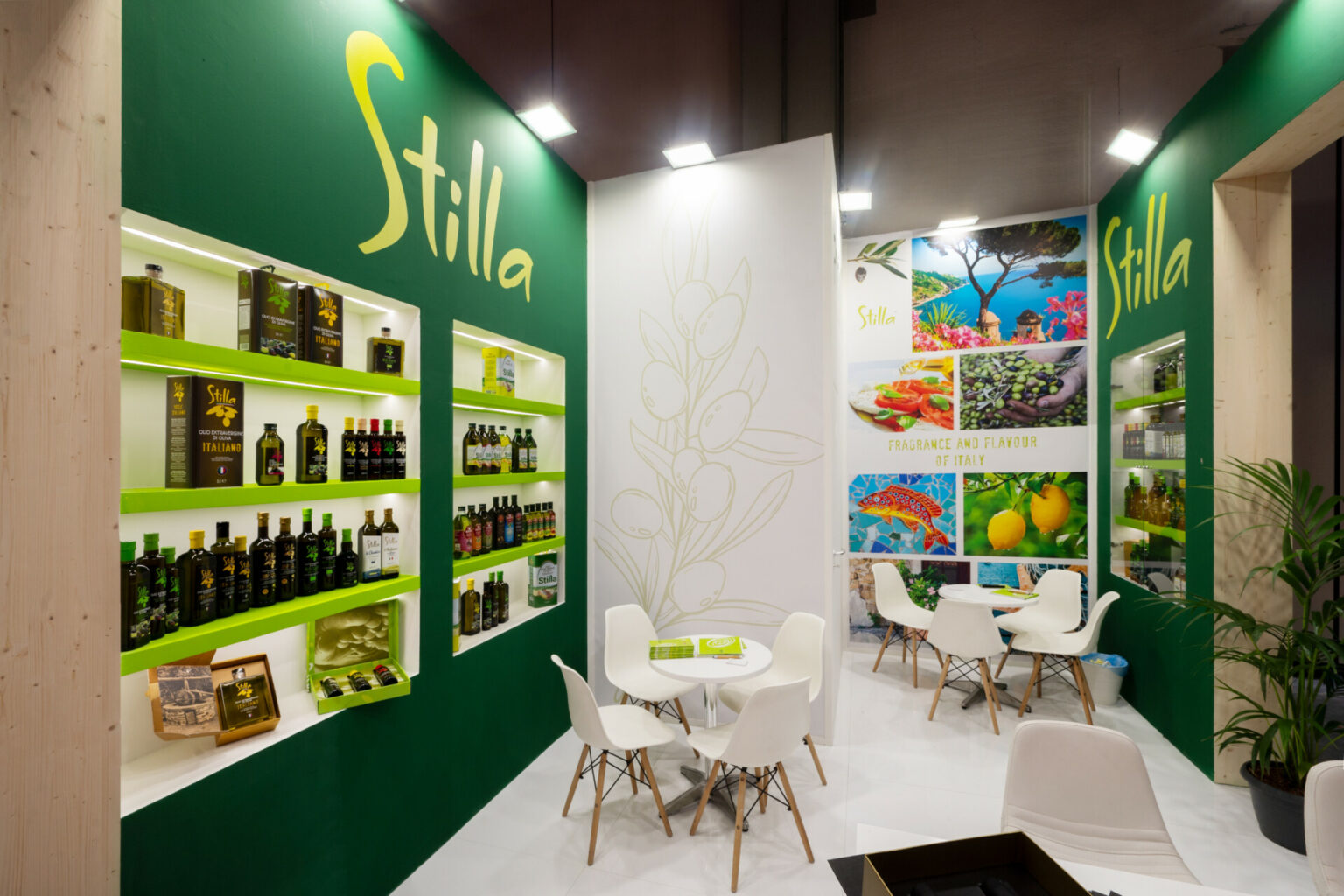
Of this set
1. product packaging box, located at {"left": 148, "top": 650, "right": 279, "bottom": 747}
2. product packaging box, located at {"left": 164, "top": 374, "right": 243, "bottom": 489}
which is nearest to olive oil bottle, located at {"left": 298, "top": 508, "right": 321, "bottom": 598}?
product packaging box, located at {"left": 148, "top": 650, "right": 279, "bottom": 747}

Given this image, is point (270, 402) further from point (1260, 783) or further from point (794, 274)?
point (1260, 783)

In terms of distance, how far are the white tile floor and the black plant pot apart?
0.04 meters

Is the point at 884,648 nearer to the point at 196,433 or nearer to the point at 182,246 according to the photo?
the point at 196,433

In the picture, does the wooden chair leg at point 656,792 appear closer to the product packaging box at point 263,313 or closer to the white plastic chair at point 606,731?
the white plastic chair at point 606,731

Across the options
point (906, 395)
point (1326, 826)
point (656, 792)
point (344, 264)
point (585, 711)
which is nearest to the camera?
point (1326, 826)

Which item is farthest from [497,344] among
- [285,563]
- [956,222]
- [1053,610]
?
[1053,610]

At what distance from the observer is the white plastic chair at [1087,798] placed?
154 centimetres

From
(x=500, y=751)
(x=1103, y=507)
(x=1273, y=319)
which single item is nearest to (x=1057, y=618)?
(x=1103, y=507)

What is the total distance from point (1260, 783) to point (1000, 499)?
2246 millimetres

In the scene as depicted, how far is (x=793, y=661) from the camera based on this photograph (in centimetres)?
298

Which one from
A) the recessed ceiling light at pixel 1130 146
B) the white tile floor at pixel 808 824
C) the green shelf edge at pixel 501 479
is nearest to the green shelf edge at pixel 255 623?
the green shelf edge at pixel 501 479

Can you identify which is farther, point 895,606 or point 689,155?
point 895,606

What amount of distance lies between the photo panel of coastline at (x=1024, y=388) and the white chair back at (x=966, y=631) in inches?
61.2

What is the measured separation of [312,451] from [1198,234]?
13.2 feet
